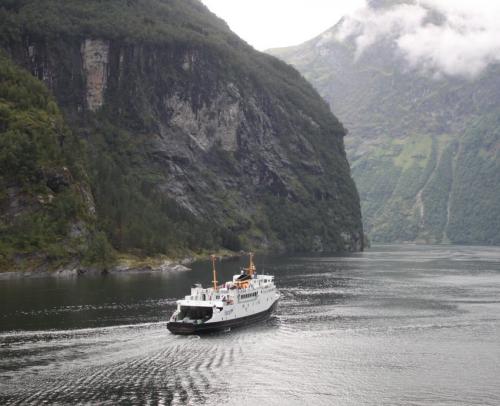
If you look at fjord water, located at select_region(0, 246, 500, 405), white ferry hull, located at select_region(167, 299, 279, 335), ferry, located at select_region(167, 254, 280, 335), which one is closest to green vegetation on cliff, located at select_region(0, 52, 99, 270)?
fjord water, located at select_region(0, 246, 500, 405)

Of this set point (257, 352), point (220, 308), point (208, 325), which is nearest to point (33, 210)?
point (220, 308)

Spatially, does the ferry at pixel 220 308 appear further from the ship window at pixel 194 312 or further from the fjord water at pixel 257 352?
the fjord water at pixel 257 352

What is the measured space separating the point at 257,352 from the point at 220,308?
1703 cm

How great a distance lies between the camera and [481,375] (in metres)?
73.8

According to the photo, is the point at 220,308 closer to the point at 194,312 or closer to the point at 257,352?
the point at 194,312

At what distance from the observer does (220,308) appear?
3986 inches

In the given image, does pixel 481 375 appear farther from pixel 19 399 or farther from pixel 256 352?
pixel 19 399

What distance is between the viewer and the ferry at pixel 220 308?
320ft

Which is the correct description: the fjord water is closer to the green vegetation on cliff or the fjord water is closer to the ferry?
the ferry

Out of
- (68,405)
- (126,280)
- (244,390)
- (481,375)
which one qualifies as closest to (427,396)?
(481,375)

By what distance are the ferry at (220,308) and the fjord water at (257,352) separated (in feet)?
9.22

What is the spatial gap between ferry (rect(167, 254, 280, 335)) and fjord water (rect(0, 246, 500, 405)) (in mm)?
2811

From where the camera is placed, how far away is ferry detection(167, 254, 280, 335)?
97.5 metres

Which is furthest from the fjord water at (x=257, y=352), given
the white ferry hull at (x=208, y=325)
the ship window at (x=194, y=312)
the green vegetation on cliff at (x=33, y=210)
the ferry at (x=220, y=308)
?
the green vegetation on cliff at (x=33, y=210)
